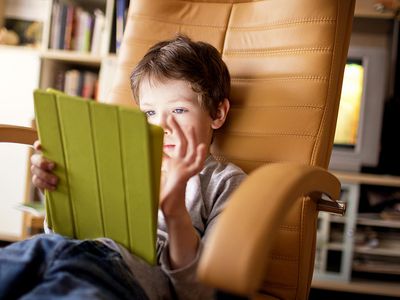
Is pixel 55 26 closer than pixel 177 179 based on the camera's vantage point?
No

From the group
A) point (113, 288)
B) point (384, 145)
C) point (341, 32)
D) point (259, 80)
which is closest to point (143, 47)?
point (259, 80)

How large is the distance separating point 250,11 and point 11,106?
1571mm

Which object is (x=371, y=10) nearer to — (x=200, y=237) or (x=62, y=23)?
(x=62, y=23)

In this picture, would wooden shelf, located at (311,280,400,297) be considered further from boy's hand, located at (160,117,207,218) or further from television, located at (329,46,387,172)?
boy's hand, located at (160,117,207,218)

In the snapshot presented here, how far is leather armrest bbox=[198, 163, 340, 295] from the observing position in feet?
1.57

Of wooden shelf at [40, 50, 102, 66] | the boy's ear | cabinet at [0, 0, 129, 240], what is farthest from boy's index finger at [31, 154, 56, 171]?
wooden shelf at [40, 50, 102, 66]

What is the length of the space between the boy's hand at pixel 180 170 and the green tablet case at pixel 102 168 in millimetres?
20

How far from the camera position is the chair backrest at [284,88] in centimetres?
97

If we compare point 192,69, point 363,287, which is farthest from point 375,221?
point 192,69

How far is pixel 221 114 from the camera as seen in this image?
3.64ft

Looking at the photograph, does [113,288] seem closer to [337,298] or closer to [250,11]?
[250,11]

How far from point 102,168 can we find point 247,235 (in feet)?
1.05

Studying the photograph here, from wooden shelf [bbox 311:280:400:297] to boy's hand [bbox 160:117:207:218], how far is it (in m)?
1.66

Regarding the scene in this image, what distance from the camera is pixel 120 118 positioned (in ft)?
2.20
